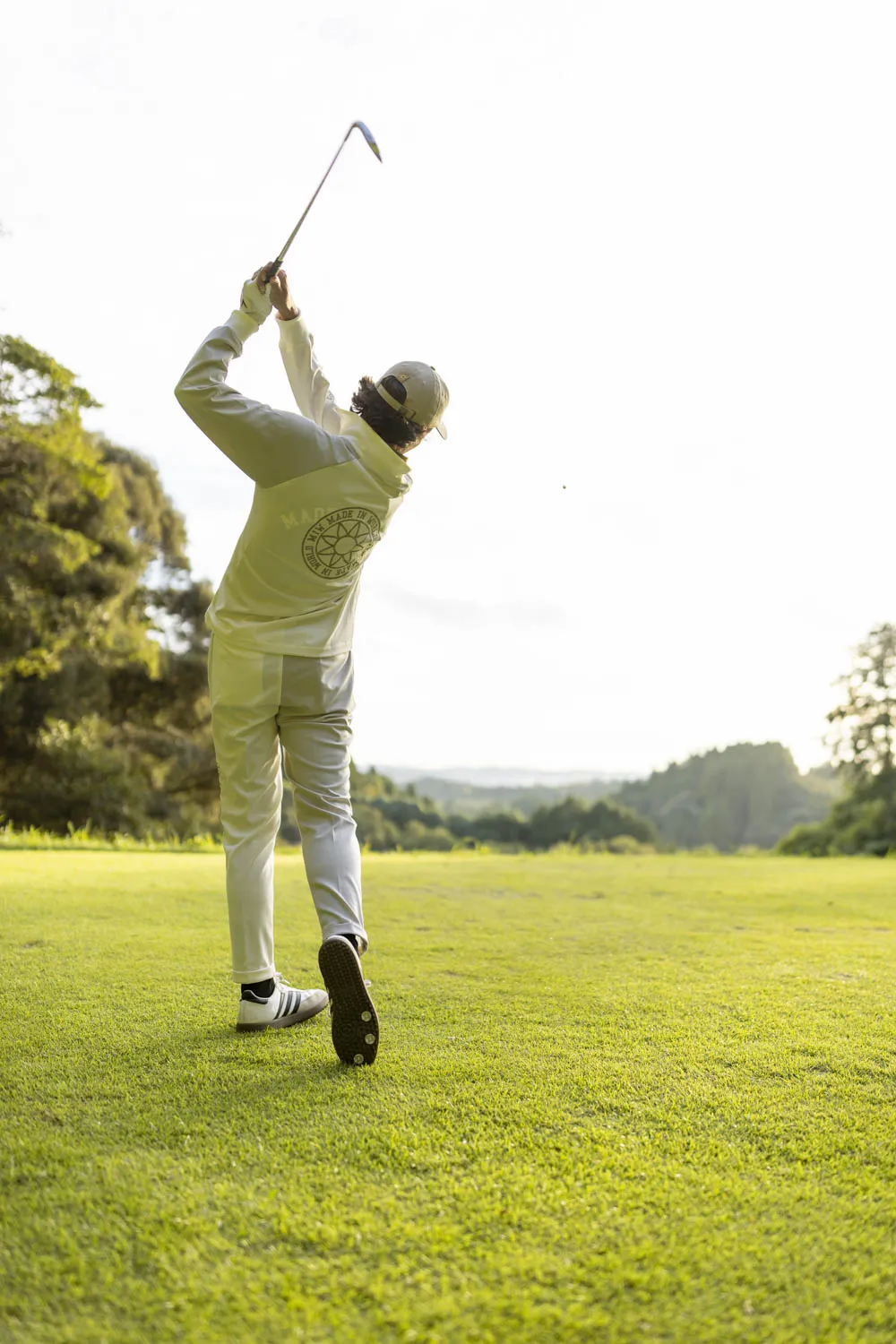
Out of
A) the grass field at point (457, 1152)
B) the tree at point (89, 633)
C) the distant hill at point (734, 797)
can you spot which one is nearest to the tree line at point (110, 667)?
the tree at point (89, 633)

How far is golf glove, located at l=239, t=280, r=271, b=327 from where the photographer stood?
8.29ft

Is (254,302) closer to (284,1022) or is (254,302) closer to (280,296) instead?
(280,296)

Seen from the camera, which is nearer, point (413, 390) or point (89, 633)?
point (413, 390)

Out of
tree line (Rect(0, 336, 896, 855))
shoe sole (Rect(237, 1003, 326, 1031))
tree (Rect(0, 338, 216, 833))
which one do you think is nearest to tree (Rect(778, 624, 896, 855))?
tree line (Rect(0, 336, 896, 855))

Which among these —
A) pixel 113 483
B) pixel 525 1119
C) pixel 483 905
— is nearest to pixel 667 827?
pixel 113 483

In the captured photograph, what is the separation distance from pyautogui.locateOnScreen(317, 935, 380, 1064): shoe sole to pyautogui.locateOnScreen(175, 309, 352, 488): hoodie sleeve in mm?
1259

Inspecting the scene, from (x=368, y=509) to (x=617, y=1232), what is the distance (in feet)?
6.16

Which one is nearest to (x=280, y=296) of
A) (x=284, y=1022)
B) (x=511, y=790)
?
(x=284, y=1022)

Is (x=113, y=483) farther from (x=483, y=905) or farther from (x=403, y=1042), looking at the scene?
(x=403, y=1042)

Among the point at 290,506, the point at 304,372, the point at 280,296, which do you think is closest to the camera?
the point at 290,506

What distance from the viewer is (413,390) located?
Answer: 8.48 ft

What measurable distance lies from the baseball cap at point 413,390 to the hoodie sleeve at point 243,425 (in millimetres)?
236

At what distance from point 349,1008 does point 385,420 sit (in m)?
1.60

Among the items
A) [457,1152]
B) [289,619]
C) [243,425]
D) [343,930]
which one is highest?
[243,425]
